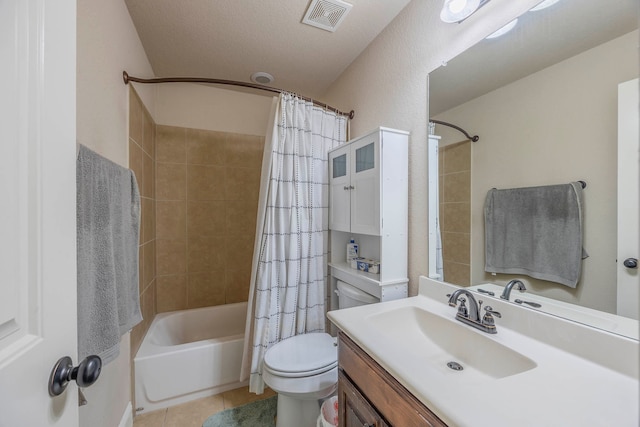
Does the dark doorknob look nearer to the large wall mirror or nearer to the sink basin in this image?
the sink basin

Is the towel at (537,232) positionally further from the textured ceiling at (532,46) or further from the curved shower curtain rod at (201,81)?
the curved shower curtain rod at (201,81)

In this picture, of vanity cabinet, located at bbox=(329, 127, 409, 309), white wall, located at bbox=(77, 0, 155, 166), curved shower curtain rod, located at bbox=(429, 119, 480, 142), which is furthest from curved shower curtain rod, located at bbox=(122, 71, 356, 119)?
curved shower curtain rod, located at bbox=(429, 119, 480, 142)

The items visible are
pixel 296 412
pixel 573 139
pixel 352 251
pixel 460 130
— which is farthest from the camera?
pixel 352 251

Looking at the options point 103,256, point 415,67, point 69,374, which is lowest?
point 69,374

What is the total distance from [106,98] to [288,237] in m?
1.17

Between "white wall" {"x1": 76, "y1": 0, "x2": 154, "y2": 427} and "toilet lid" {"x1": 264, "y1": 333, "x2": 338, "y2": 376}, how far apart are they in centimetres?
76

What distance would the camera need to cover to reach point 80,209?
0.85 meters

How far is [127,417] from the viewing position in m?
1.47

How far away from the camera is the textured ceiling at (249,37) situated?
4.76 ft

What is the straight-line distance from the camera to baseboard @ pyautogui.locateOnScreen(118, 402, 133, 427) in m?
1.41

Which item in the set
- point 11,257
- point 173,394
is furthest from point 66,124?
point 173,394

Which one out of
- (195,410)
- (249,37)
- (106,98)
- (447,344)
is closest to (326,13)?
(249,37)

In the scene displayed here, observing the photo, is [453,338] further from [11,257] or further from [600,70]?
[11,257]

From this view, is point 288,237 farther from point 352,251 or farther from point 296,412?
point 296,412
